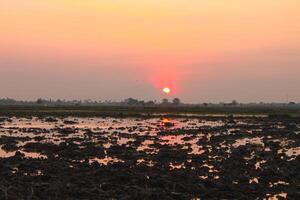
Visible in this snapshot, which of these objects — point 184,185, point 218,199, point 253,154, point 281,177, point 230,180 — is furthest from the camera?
point 253,154

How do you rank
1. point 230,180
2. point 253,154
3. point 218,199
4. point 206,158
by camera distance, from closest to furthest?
point 218,199 → point 230,180 → point 206,158 → point 253,154

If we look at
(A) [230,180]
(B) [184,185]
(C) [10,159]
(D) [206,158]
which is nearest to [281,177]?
(A) [230,180]

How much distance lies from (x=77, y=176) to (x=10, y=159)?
7229 mm

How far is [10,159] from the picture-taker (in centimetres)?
2536

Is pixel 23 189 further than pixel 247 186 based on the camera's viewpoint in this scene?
No

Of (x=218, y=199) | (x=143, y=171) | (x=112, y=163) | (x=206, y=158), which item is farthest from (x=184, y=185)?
(x=206, y=158)

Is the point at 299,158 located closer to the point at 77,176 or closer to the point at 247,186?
the point at 247,186

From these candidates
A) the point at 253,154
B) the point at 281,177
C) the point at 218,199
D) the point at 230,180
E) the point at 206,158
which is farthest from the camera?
the point at 253,154

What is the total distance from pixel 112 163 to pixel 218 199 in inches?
373

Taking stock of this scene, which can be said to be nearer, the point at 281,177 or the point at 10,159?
the point at 281,177

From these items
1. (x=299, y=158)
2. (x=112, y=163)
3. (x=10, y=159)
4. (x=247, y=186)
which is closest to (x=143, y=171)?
(x=112, y=163)

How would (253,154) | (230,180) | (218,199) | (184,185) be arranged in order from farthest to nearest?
(253,154), (230,180), (184,185), (218,199)

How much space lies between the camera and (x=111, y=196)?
15977 mm

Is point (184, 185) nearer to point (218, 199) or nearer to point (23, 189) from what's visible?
point (218, 199)
